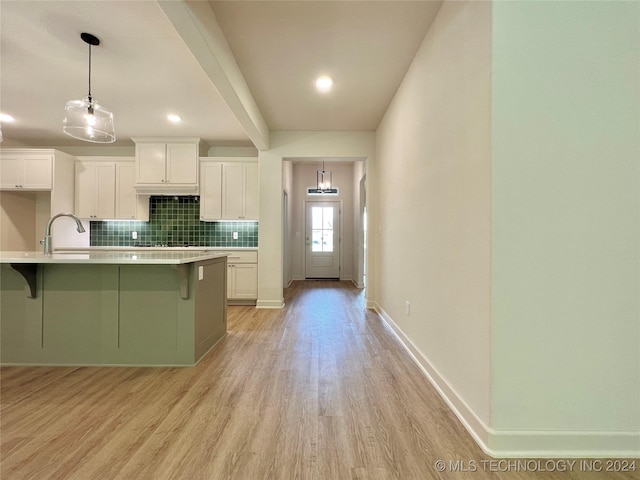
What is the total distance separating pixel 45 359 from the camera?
232 centimetres

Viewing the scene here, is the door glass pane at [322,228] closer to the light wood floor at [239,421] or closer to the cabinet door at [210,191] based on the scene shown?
the cabinet door at [210,191]

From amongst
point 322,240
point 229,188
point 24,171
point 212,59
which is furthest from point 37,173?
point 322,240

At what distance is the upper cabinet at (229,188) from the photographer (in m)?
4.82

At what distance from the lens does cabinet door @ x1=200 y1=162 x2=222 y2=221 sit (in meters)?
4.82

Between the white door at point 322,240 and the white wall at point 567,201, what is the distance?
6256mm

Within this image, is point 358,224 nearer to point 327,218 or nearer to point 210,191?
point 327,218

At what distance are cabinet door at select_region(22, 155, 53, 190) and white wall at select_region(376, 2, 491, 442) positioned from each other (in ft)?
17.3

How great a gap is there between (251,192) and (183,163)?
3.95ft

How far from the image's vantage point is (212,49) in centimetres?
208

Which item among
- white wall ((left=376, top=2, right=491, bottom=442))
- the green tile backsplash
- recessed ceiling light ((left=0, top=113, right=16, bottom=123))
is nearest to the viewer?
white wall ((left=376, top=2, right=491, bottom=442))

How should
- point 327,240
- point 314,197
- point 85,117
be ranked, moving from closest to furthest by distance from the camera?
point 85,117 < point 314,197 < point 327,240

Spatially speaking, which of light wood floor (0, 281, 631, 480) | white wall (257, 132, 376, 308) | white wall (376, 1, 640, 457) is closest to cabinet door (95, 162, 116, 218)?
white wall (257, 132, 376, 308)

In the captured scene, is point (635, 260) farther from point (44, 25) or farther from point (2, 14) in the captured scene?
point (2, 14)

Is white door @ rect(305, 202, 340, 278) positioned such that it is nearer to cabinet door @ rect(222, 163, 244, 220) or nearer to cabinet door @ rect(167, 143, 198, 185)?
cabinet door @ rect(222, 163, 244, 220)
